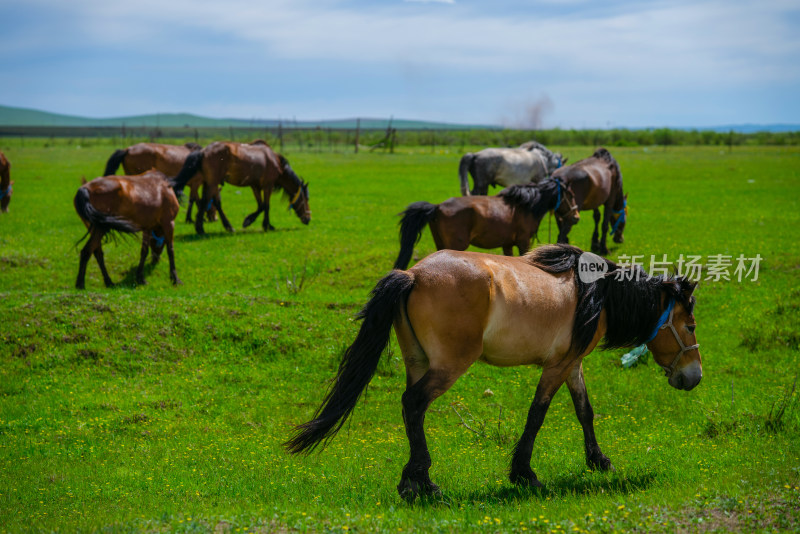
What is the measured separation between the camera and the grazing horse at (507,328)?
601 cm

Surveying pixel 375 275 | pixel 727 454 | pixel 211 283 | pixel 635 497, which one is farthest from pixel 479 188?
pixel 635 497

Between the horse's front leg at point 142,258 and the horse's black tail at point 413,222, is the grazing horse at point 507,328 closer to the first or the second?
the horse's black tail at point 413,222

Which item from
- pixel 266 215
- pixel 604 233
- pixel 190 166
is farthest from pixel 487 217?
pixel 190 166

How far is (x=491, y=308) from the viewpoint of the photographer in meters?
6.17

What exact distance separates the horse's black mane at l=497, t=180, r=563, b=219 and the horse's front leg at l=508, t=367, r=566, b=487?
24.3 feet

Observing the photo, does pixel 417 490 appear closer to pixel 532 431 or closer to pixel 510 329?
pixel 532 431

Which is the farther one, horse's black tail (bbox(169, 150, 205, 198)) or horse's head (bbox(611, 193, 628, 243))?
horse's black tail (bbox(169, 150, 205, 198))

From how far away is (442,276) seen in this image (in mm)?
6105

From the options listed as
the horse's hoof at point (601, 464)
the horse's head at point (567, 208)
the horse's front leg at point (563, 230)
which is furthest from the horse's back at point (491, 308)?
the horse's front leg at point (563, 230)

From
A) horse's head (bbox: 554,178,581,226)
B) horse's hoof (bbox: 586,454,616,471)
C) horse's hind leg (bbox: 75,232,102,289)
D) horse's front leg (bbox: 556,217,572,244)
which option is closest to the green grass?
horse's hoof (bbox: 586,454,616,471)

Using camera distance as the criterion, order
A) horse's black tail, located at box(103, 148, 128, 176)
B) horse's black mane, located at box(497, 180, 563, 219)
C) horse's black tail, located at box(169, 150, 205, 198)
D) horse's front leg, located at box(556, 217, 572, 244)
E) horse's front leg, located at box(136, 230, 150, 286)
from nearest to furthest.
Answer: horse's black mane, located at box(497, 180, 563, 219), horse's front leg, located at box(136, 230, 150, 286), horse's front leg, located at box(556, 217, 572, 244), horse's black tail, located at box(169, 150, 205, 198), horse's black tail, located at box(103, 148, 128, 176)

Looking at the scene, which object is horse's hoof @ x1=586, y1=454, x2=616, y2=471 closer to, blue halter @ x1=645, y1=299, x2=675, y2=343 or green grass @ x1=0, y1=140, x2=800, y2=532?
green grass @ x1=0, y1=140, x2=800, y2=532

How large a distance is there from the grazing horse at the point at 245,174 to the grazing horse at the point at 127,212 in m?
4.24

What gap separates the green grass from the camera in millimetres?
5758
